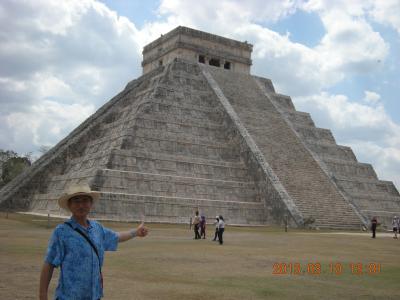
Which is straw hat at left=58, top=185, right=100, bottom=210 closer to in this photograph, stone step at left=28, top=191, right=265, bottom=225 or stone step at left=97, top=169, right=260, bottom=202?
stone step at left=28, top=191, right=265, bottom=225

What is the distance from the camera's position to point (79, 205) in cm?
458

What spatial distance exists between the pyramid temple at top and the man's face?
1886cm

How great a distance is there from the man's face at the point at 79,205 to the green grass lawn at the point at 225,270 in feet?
10.4

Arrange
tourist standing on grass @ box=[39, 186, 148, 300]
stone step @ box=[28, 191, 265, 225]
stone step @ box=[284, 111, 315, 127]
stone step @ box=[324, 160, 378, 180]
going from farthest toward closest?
stone step @ box=[284, 111, 315, 127] < stone step @ box=[324, 160, 378, 180] < stone step @ box=[28, 191, 265, 225] < tourist standing on grass @ box=[39, 186, 148, 300]

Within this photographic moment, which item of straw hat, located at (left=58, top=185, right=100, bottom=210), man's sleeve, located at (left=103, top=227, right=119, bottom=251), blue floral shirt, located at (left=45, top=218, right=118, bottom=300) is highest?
straw hat, located at (left=58, top=185, right=100, bottom=210)

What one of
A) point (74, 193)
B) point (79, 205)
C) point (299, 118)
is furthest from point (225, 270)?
point (299, 118)

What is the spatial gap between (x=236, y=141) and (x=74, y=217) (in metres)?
27.3

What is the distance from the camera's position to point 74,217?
455 centimetres

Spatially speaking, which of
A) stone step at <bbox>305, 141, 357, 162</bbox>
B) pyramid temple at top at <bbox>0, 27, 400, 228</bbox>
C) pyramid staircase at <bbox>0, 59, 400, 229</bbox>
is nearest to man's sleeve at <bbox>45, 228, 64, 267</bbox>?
pyramid staircase at <bbox>0, 59, 400, 229</bbox>

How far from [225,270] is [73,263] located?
6.40 meters

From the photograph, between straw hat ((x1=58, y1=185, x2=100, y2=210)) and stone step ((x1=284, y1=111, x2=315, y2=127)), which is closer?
straw hat ((x1=58, y1=185, x2=100, y2=210))

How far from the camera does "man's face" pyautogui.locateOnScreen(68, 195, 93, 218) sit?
457cm

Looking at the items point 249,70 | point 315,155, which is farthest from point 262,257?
point 249,70

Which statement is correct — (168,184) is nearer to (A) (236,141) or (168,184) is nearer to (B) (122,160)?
(B) (122,160)
